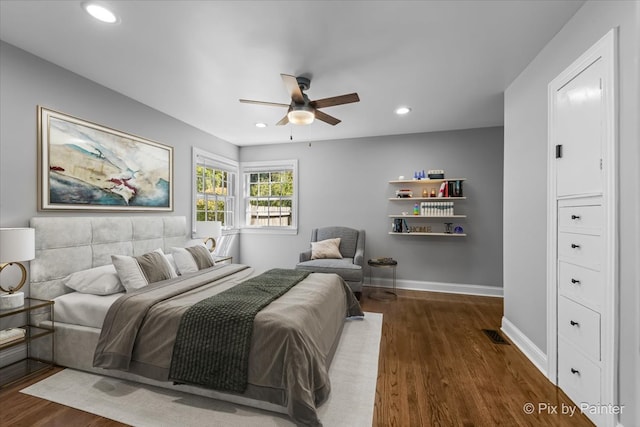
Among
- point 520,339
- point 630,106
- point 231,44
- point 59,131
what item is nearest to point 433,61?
point 630,106

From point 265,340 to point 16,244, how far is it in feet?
6.59

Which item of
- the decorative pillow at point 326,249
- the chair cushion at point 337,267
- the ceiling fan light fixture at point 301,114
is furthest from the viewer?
the decorative pillow at point 326,249

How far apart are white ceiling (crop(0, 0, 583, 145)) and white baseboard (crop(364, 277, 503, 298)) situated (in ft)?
9.32

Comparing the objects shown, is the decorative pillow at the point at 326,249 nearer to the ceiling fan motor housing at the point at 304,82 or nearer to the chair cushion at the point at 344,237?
the chair cushion at the point at 344,237

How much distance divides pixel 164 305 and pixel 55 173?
1791 millimetres

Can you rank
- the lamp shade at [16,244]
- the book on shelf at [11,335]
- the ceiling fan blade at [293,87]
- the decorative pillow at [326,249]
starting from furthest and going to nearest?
1. the decorative pillow at [326,249]
2. the ceiling fan blade at [293,87]
3. the book on shelf at [11,335]
4. the lamp shade at [16,244]

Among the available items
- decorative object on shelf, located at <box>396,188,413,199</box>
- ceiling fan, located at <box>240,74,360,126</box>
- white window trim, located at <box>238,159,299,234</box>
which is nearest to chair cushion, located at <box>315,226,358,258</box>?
white window trim, located at <box>238,159,299,234</box>

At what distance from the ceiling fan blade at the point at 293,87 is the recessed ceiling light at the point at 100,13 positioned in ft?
4.07

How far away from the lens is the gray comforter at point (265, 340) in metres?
1.75

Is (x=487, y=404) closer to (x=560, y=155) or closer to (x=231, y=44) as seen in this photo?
(x=560, y=155)

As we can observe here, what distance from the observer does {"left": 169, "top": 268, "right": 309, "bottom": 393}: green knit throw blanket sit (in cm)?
183

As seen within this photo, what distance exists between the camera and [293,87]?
2.51 metres

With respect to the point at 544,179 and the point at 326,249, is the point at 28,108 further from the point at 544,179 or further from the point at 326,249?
the point at 544,179

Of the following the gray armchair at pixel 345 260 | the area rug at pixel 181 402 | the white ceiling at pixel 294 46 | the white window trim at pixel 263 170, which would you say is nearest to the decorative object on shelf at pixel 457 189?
the white ceiling at pixel 294 46
